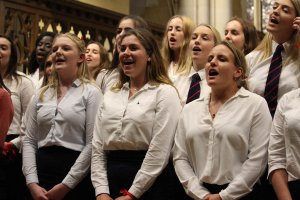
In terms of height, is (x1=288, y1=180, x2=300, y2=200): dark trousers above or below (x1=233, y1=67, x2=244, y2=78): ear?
below

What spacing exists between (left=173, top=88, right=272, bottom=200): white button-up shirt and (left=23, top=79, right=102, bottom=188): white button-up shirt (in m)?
0.73

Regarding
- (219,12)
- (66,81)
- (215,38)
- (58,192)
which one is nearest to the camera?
(58,192)

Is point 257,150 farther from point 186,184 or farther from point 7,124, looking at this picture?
point 7,124

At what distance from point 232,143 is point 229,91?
0.35 m

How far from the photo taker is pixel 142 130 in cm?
336

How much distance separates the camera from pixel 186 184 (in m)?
3.17

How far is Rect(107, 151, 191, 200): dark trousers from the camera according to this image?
3.31 meters

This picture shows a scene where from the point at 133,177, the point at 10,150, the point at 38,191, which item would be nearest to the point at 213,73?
the point at 133,177

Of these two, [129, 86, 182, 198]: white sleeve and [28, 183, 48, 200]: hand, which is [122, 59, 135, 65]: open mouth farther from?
[28, 183, 48, 200]: hand

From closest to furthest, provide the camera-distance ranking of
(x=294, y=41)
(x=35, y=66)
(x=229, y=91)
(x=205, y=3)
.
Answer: (x=229, y=91) < (x=294, y=41) < (x=35, y=66) < (x=205, y=3)

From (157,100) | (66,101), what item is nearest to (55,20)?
(66,101)

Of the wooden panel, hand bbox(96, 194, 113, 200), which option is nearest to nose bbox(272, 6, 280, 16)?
hand bbox(96, 194, 113, 200)

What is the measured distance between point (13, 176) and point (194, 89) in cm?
158

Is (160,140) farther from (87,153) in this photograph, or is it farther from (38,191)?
(38,191)
